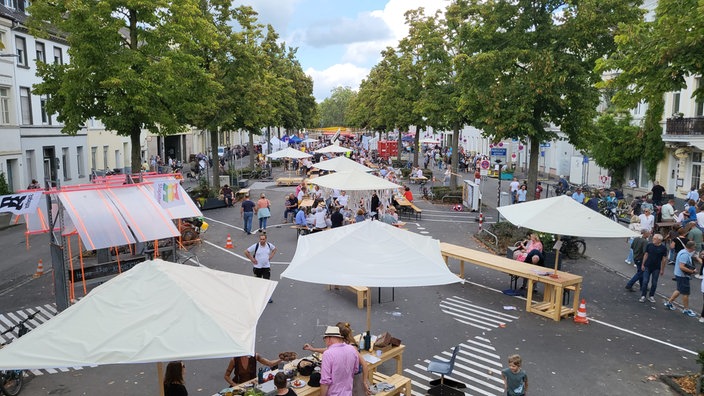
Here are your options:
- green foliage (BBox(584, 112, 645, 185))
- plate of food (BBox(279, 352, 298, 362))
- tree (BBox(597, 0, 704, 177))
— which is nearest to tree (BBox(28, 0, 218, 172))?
plate of food (BBox(279, 352, 298, 362))

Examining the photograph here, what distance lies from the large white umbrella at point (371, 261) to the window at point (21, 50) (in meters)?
28.8

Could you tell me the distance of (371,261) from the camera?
27.0 ft

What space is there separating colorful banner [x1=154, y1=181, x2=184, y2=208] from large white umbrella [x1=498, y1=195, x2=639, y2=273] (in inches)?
348

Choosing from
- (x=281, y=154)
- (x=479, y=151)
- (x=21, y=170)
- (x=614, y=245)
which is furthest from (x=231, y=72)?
(x=479, y=151)

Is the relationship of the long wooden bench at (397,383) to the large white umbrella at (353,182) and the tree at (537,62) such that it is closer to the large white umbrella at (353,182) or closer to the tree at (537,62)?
the large white umbrella at (353,182)

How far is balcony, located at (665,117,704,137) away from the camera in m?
26.2

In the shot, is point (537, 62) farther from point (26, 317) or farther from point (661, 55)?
point (26, 317)

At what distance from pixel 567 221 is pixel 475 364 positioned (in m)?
4.18

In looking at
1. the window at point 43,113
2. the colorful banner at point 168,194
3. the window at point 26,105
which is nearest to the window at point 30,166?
the window at point 26,105

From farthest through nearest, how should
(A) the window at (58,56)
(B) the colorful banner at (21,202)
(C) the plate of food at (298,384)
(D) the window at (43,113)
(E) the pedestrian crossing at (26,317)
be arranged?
(A) the window at (58,56)
(D) the window at (43,113)
(E) the pedestrian crossing at (26,317)
(B) the colorful banner at (21,202)
(C) the plate of food at (298,384)

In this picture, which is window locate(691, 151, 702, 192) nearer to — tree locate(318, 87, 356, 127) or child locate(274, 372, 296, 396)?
child locate(274, 372, 296, 396)

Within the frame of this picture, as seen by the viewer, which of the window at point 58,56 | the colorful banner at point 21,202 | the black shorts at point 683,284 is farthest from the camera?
the window at point 58,56

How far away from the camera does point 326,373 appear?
6.44 metres

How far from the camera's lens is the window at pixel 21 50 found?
29547 mm
